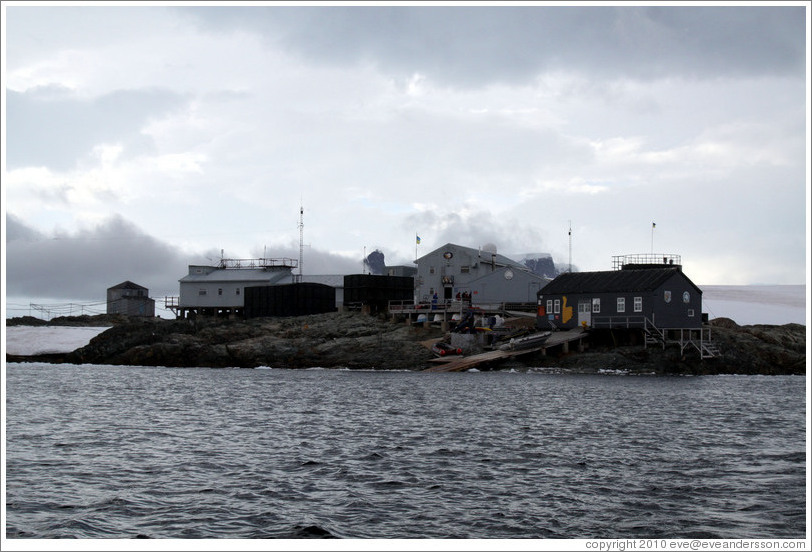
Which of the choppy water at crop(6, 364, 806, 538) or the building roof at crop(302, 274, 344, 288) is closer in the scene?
the choppy water at crop(6, 364, 806, 538)

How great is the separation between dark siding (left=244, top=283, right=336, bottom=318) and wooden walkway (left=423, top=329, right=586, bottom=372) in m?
29.3

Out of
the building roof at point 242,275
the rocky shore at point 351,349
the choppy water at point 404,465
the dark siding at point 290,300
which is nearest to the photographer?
the choppy water at point 404,465

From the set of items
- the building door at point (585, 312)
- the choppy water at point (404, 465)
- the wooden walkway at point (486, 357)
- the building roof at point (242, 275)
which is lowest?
the choppy water at point (404, 465)

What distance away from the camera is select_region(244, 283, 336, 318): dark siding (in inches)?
3563

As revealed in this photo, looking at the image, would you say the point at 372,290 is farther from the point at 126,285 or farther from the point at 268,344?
the point at 126,285

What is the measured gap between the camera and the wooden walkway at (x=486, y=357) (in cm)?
6169

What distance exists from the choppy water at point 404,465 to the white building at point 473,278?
40158 millimetres

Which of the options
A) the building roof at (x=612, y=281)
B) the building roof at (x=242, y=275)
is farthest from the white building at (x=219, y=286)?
the building roof at (x=612, y=281)

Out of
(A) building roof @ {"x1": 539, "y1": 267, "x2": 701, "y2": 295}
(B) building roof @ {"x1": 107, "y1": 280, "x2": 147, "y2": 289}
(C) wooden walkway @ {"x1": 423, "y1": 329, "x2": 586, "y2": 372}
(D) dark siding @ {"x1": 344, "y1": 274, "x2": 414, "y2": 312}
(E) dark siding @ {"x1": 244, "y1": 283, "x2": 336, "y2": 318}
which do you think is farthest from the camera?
(B) building roof @ {"x1": 107, "y1": 280, "x2": 147, "y2": 289}

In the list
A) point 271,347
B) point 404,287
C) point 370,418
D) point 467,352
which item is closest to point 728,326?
point 467,352

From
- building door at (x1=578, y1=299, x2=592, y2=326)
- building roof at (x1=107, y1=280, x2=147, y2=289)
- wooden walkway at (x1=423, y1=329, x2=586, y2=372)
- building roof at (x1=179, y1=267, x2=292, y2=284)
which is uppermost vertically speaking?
building roof at (x1=179, y1=267, x2=292, y2=284)

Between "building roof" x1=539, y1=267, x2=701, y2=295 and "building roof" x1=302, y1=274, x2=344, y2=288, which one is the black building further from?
"building roof" x1=302, y1=274, x2=344, y2=288

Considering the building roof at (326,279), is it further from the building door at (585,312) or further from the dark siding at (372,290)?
the building door at (585,312)

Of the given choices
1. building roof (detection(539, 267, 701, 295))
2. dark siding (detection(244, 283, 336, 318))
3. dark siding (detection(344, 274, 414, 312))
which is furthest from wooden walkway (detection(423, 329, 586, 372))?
dark siding (detection(244, 283, 336, 318))
